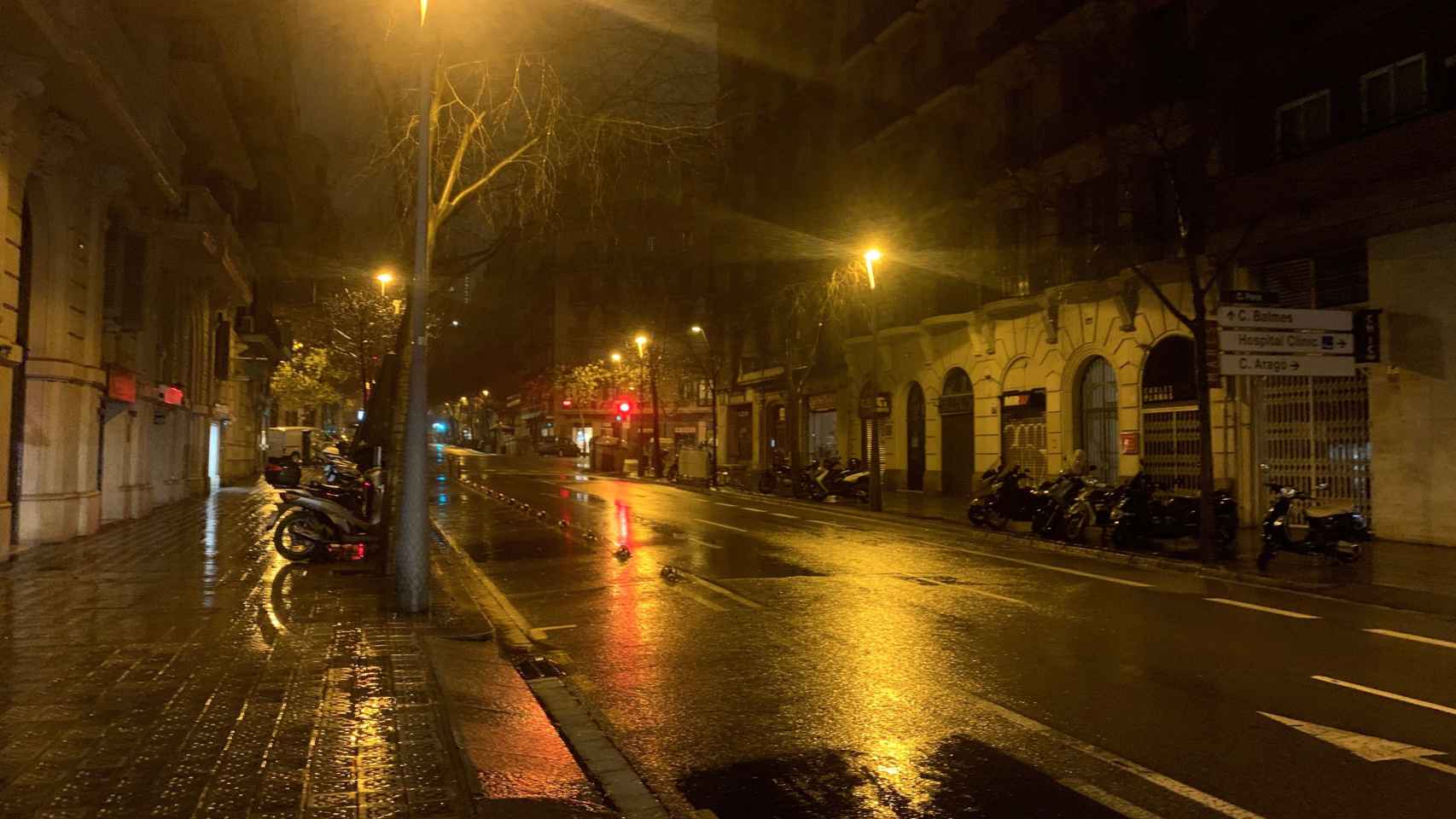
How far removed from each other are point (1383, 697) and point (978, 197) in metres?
21.9

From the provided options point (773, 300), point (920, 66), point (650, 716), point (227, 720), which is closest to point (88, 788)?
point (227, 720)

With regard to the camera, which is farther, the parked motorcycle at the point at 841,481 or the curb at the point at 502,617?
the parked motorcycle at the point at 841,481

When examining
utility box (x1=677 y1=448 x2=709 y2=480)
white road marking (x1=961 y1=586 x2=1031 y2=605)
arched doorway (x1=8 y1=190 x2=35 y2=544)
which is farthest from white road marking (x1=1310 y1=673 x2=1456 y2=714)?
utility box (x1=677 y1=448 x2=709 y2=480)

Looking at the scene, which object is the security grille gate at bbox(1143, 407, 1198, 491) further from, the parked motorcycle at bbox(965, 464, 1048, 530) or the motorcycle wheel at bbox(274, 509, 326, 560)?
the motorcycle wheel at bbox(274, 509, 326, 560)

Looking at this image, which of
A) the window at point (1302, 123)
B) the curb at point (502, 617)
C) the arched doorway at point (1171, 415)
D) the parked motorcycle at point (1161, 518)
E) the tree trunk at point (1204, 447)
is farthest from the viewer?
the arched doorway at point (1171, 415)

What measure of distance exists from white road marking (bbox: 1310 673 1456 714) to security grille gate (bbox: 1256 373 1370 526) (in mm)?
12025

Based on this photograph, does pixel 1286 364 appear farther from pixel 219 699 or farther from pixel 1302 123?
pixel 219 699

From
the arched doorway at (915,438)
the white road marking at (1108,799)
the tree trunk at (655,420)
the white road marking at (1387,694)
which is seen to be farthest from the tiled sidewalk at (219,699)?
the tree trunk at (655,420)

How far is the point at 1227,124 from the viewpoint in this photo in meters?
19.7

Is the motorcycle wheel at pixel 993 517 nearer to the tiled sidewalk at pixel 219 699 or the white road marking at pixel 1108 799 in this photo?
the tiled sidewalk at pixel 219 699

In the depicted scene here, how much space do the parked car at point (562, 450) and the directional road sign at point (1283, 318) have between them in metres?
65.4

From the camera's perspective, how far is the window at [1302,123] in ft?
58.6

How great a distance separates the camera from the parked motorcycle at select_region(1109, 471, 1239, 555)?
15.9 m

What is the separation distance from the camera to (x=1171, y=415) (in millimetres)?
21859
